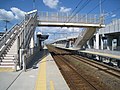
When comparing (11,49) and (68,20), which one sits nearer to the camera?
(11,49)

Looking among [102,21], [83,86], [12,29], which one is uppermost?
[102,21]

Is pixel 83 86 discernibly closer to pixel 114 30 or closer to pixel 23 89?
pixel 23 89

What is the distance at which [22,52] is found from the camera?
14656 millimetres

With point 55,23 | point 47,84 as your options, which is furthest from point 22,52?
point 55,23

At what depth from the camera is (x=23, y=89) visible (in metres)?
8.38

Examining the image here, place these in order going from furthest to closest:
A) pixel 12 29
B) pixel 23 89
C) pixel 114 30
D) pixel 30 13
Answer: pixel 114 30
pixel 30 13
pixel 12 29
pixel 23 89

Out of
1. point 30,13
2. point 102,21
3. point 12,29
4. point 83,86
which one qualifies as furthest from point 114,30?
point 83,86

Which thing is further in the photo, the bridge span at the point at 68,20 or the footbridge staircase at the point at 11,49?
the bridge span at the point at 68,20

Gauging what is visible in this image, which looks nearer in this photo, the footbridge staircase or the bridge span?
the footbridge staircase

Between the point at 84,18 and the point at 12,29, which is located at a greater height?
the point at 84,18

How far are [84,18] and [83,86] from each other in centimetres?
2217

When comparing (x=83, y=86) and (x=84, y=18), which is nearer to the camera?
(x=83, y=86)

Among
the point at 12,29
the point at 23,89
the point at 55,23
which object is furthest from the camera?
the point at 55,23

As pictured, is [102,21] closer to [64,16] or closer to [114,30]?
[114,30]
